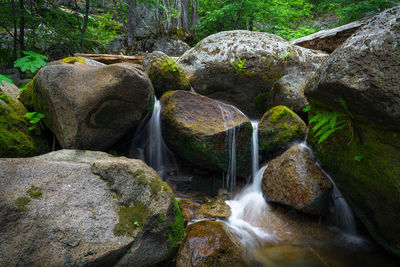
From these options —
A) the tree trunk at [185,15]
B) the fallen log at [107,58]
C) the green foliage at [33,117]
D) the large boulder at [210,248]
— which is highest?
the tree trunk at [185,15]

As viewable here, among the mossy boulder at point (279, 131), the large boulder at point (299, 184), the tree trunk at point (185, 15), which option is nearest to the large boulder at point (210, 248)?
the large boulder at point (299, 184)

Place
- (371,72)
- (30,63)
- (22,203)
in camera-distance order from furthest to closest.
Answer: (30,63) < (371,72) < (22,203)

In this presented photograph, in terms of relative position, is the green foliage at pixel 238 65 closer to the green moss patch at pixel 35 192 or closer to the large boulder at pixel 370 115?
the large boulder at pixel 370 115

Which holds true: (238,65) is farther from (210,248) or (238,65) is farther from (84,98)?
(210,248)

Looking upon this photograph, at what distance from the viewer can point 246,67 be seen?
280 inches

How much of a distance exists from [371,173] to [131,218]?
3.30 metres

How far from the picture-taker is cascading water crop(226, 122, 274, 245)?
3.75 meters

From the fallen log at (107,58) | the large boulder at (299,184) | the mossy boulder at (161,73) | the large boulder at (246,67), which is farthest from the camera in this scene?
the large boulder at (246,67)

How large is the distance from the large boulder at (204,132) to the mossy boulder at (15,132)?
254 centimetres

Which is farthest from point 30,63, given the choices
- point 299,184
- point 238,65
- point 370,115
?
point 238,65

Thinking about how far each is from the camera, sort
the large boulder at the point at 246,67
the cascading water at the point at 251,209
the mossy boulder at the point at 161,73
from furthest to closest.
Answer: the large boulder at the point at 246,67
the mossy boulder at the point at 161,73
the cascading water at the point at 251,209

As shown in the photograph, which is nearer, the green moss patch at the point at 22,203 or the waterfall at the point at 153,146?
the green moss patch at the point at 22,203

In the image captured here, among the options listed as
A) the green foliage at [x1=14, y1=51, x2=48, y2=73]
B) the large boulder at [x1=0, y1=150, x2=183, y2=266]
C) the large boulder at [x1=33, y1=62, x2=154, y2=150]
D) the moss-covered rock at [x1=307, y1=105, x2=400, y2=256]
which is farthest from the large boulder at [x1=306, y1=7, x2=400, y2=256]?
the green foliage at [x1=14, y1=51, x2=48, y2=73]

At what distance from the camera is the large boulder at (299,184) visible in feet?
12.7
